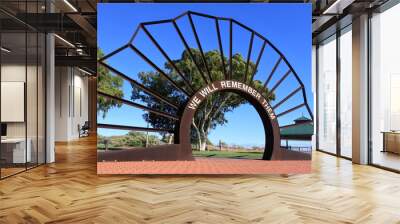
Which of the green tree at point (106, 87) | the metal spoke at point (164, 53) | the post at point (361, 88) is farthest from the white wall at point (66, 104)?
the post at point (361, 88)

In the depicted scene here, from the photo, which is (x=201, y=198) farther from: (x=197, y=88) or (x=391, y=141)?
(x=391, y=141)

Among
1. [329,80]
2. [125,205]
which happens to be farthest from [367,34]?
[125,205]

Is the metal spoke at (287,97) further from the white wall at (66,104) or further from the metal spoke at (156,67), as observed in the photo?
the white wall at (66,104)

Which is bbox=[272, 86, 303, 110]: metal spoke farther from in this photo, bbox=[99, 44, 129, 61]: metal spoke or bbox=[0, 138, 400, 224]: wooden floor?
bbox=[99, 44, 129, 61]: metal spoke

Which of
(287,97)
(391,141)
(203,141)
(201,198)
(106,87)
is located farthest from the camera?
(391,141)

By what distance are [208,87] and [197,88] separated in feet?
0.65

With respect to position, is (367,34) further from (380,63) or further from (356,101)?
(356,101)

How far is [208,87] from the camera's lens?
6.63 meters

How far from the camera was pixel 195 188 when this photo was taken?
5688 millimetres

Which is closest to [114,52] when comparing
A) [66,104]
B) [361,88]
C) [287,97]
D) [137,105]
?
[137,105]

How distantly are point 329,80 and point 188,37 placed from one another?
592 centimetres

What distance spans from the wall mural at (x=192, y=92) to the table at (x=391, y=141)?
6.88 feet

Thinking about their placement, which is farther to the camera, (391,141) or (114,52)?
(391,141)

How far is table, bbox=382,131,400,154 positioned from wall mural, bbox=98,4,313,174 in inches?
82.6
